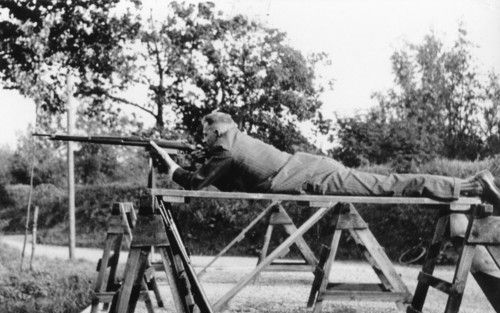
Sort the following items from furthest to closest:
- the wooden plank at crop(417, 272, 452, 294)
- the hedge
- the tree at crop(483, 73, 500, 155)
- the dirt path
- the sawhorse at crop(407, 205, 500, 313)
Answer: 1. the tree at crop(483, 73, 500, 155)
2. the hedge
3. the dirt path
4. the wooden plank at crop(417, 272, 452, 294)
5. the sawhorse at crop(407, 205, 500, 313)

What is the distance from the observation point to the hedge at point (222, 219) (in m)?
13.3

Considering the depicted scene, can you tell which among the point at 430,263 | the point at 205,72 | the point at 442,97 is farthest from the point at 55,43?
the point at 442,97

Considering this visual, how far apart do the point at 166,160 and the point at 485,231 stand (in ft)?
9.31

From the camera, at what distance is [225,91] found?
2195 cm

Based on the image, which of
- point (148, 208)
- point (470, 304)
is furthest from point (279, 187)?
point (470, 304)

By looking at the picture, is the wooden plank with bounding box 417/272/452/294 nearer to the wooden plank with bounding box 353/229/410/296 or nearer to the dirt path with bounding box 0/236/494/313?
the wooden plank with bounding box 353/229/410/296

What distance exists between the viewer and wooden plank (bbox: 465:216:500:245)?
13.4ft

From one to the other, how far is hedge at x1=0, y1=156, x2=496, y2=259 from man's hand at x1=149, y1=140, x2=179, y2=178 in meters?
0.83

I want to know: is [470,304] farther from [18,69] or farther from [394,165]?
[18,69]

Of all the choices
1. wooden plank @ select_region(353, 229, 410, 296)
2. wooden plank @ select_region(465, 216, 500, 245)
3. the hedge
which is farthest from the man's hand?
wooden plank @ select_region(465, 216, 500, 245)

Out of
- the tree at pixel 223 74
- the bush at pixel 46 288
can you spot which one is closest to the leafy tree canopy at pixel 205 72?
the tree at pixel 223 74

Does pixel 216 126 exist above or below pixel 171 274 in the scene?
above

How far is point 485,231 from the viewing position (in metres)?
4.09

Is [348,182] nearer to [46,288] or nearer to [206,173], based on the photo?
[206,173]
